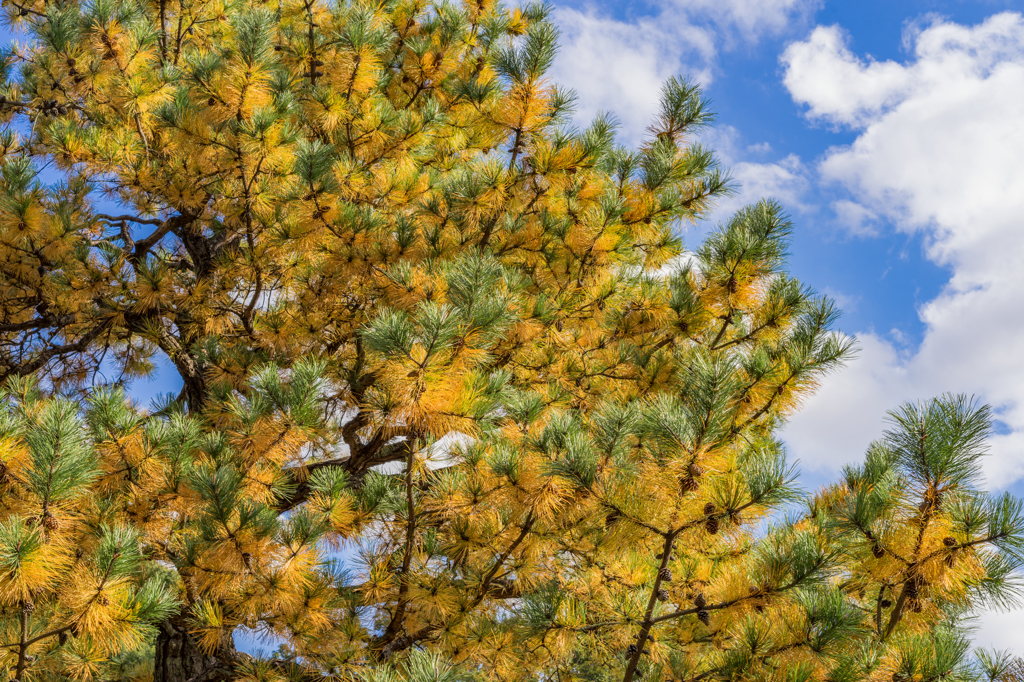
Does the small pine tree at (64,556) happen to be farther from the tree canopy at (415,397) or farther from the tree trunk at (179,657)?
the tree trunk at (179,657)

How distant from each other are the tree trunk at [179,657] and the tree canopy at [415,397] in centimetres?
1

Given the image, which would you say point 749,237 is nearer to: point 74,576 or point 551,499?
point 551,499

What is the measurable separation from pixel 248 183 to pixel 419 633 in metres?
2.16

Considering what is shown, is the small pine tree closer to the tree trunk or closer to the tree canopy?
the tree canopy

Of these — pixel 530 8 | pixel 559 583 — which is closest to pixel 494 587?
pixel 559 583

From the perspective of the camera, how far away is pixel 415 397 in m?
1.98

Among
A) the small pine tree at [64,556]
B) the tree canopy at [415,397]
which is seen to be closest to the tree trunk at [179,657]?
the tree canopy at [415,397]

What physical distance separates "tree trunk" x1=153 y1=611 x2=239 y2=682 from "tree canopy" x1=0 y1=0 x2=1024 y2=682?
0.04 feet

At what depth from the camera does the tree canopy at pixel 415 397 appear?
1871mm

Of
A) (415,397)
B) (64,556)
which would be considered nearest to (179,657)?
(64,556)

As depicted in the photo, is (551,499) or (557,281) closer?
(551,499)

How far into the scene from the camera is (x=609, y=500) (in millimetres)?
1889

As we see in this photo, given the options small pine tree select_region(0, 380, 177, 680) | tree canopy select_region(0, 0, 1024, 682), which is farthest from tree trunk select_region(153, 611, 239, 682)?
small pine tree select_region(0, 380, 177, 680)

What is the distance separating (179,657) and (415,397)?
2.28 metres
